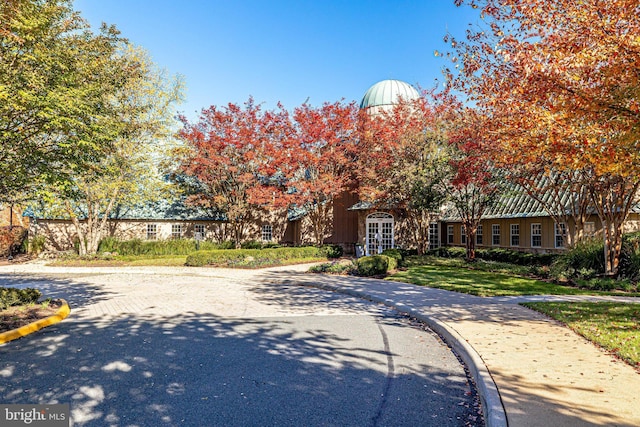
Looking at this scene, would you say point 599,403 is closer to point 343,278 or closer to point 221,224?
point 343,278

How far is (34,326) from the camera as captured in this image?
7.67 metres

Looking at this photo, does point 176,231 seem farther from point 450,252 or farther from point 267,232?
point 450,252

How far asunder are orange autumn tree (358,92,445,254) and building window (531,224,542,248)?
514 cm

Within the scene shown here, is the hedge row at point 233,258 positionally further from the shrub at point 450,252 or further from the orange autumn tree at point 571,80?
the orange autumn tree at point 571,80

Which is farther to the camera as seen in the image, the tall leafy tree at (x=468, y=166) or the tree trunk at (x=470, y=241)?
the tree trunk at (x=470, y=241)

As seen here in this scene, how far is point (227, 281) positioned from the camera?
15.8m

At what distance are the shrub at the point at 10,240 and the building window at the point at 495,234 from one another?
30.3 meters

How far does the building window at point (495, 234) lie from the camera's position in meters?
23.8

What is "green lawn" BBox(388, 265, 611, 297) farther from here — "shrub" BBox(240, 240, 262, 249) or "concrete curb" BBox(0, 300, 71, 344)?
"shrub" BBox(240, 240, 262, 249)

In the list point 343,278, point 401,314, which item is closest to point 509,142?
point 401,314

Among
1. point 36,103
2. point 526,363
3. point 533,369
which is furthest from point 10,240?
point 533,369

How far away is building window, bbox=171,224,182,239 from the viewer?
30.5m

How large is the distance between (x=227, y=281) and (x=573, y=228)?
54.6 feet

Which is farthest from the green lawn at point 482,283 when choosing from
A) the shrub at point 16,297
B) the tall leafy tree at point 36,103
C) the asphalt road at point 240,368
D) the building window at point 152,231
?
the building window at point 152,231
